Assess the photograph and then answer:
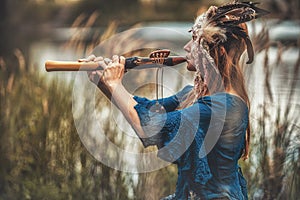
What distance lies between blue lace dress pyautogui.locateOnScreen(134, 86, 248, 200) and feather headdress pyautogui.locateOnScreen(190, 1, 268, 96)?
95mm

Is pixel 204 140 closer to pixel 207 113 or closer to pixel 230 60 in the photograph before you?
pixel 207 113

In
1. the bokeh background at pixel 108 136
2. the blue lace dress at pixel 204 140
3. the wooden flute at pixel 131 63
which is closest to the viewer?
the blue lace dress at pixel 204 140

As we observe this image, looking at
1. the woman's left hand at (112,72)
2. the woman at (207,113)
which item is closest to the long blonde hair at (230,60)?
the woman at (207,113)

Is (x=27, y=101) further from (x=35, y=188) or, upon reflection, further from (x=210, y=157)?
(x=210, y=157)

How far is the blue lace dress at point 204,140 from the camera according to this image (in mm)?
2459

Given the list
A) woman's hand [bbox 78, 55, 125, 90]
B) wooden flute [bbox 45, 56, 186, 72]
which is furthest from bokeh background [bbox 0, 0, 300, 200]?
woman's hand [bbox 78, 55, 125, 90]

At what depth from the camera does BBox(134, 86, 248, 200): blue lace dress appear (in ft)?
8.07

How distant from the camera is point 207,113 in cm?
244

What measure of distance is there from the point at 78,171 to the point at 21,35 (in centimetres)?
1601

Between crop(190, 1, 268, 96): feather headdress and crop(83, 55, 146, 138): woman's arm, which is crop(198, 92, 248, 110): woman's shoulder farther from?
crop(83, 55, 146, 138): woman's arm

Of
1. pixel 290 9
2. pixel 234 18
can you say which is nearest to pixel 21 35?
pixel 290 9

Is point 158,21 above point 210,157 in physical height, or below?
above

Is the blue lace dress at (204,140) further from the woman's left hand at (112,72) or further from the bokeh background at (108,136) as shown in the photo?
the bokeh background at (108,136)

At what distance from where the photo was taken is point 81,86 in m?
4.48
